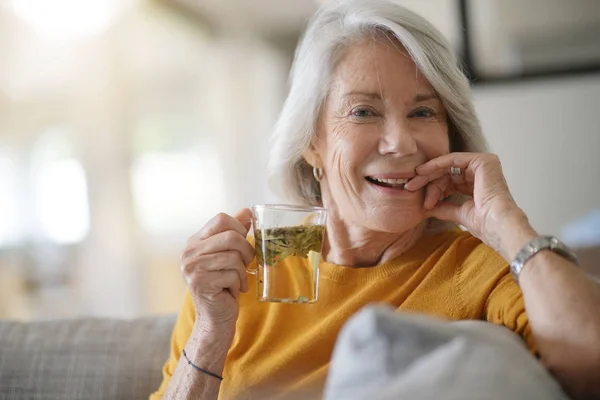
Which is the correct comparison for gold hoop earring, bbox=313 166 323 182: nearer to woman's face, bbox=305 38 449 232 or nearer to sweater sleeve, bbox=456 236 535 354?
woman's face, bbox=305 38 449 232

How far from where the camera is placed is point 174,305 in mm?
4922

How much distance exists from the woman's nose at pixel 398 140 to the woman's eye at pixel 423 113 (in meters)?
0.04

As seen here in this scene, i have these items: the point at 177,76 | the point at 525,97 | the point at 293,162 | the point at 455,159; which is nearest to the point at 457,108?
the point at 455,159

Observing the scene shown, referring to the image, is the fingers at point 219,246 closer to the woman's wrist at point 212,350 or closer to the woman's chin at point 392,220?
the woman's wrist at point 212,350

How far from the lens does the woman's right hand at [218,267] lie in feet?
4.16

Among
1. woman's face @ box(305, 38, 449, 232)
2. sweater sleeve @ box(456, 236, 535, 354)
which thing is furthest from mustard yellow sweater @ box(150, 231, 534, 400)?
woman's face @ box(305, 38, 449, 232)

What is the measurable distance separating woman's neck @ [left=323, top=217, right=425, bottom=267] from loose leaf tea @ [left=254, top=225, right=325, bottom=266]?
0.27 meters

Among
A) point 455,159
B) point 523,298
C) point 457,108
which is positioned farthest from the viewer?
point 457,108

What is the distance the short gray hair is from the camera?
1.41 m

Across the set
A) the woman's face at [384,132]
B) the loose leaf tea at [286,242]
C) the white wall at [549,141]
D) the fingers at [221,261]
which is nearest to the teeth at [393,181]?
the woman's face at [384,132]

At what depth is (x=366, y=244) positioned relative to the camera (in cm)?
148

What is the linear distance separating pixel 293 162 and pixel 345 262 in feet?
0.99

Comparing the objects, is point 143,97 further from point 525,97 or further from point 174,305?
point 525,97

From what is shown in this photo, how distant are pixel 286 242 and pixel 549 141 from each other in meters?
2.32
